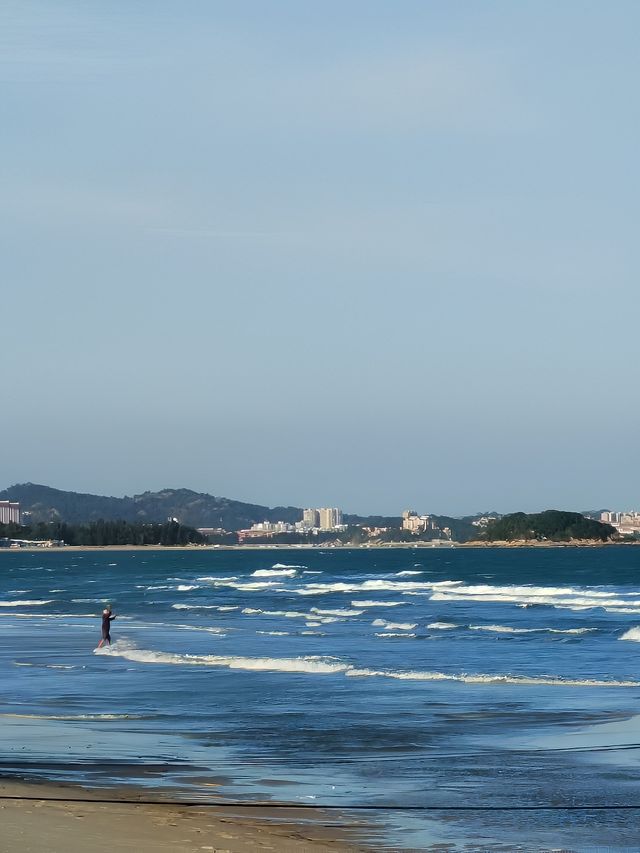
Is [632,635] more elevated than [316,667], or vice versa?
[316,667]

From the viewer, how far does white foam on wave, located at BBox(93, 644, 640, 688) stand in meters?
28.8

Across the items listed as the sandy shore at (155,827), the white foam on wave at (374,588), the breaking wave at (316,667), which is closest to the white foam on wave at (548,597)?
the white foam on wave at (374,588)

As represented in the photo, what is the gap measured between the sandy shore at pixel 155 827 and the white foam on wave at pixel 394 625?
3317 centimetres

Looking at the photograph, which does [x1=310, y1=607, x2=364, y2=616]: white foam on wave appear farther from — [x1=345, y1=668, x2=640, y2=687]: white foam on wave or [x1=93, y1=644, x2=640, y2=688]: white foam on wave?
[x1=345, y1=668, x2=640, y2=687]: white foam on wave

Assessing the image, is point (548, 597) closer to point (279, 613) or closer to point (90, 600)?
point (279, 613)

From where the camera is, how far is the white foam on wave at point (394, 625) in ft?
158

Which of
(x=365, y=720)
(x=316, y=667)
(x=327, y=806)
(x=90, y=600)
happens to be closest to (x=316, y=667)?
(x=316, y=667)

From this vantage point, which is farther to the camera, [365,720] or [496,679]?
[496,679]

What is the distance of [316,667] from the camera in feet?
108

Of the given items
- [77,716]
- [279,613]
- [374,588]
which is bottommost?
[374,588]

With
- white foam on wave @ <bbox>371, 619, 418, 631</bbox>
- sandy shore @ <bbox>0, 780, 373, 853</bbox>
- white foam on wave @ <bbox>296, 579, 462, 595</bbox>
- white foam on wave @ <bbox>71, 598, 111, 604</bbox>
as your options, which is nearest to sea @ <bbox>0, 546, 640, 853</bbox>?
white foam on wave @ <bbox>371, 619, 418, 631</bbox>

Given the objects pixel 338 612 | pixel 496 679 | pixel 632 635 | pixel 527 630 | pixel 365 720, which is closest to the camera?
pixel 365 720

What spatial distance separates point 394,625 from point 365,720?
27.5 metres

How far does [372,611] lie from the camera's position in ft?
201
